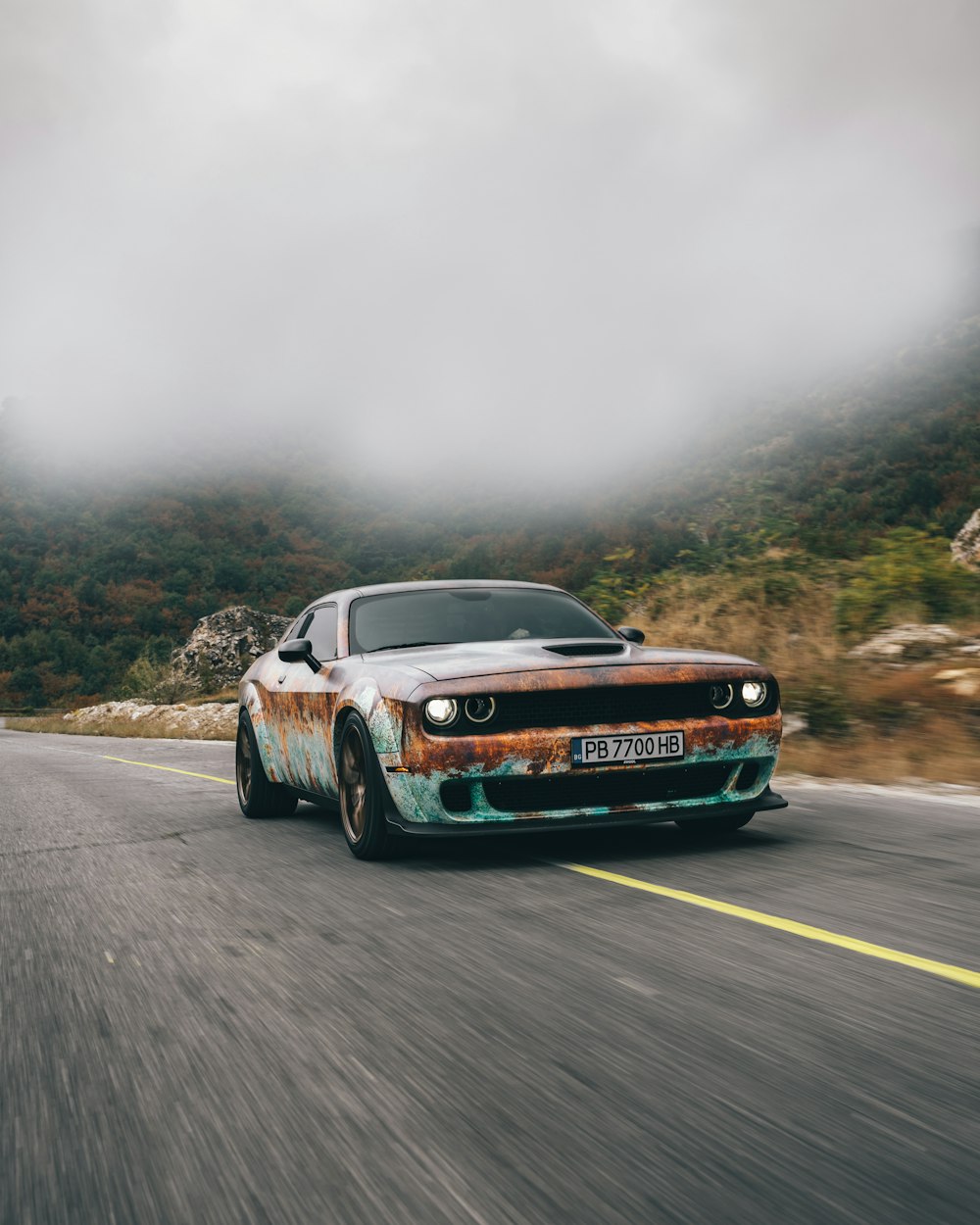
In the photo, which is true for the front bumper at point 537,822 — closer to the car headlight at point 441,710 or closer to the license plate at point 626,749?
the license plate at point 626,749

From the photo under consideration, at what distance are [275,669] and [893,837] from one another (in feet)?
12.9

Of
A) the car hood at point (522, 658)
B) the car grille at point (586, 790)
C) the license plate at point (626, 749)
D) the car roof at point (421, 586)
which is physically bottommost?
the car grille at point (586, 790)

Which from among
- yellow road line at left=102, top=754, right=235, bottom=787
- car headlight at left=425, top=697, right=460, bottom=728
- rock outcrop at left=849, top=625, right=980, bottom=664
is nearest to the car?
car headlight at left=425, top=697, right=460, bottom=728

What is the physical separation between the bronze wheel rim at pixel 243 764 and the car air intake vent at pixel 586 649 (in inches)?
123

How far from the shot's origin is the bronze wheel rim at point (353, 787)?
5.80 metres

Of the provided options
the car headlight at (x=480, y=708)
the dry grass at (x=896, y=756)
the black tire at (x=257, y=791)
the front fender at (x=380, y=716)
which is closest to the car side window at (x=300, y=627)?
the black tire at (x=257, y=791)

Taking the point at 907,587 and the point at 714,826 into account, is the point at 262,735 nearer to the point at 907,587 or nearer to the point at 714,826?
the point at 714,826

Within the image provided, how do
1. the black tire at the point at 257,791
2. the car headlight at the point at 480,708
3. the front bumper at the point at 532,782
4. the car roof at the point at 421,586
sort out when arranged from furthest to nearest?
the black tire at the point at 257,791 → the car roof at the point at 421,586 → the car headlight at the point at 480,708 → the front bumper at the point at 532,782

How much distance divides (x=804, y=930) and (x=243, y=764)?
17.2 feet

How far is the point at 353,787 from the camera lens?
19.5 feet

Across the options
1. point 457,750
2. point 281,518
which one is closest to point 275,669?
point 457,750

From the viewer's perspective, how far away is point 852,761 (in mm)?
8844

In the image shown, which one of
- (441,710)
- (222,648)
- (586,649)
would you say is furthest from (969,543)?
(222,648)

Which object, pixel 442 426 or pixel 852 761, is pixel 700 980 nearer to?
pixel 852 761
